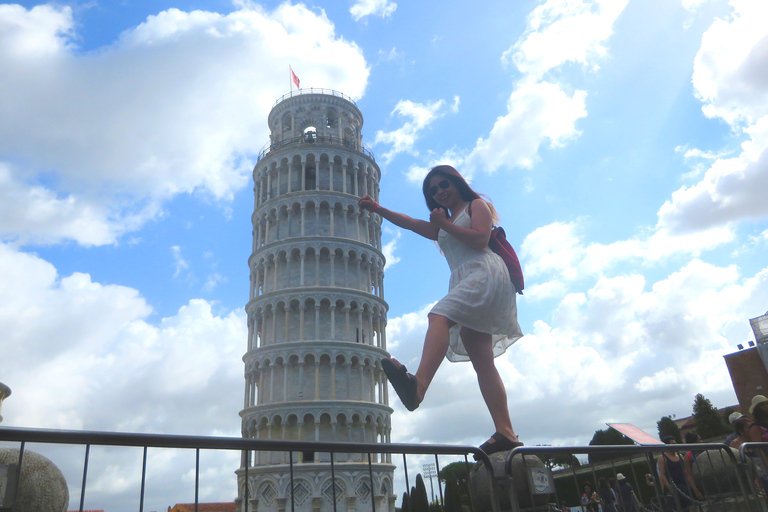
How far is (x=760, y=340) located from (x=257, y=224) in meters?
37.7

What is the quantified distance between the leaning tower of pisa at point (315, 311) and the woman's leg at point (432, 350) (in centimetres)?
2895

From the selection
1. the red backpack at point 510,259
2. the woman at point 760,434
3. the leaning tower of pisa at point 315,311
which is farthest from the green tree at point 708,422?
the red backpack at point 510,259

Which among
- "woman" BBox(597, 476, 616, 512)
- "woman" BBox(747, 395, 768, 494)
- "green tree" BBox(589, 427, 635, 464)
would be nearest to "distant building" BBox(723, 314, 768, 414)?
"green tree" BBox(589, 427, 635, 464)

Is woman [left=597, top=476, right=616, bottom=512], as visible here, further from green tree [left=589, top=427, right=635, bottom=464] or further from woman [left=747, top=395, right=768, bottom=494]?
green tree [left=589, top=427, right=635, bottom=464]

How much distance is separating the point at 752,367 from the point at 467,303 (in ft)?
154

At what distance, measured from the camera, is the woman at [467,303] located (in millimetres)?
4469

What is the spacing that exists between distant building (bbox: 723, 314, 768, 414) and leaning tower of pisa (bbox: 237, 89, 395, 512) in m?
27.0

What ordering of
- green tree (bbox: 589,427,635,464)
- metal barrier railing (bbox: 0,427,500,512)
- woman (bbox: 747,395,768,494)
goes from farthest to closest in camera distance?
1. green tree (bbox: 589,427,635,464)
2. woman (bbox: 747,395,768,494)
3. metal barrier railing (bbox: 0,427,500,512)

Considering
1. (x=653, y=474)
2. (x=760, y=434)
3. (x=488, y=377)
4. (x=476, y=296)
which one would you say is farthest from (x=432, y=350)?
(x=760, y=434)

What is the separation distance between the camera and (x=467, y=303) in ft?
15.3

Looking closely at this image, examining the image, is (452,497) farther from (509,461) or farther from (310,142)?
(310,142)

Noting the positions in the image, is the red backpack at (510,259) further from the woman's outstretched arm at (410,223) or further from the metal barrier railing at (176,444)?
the metal barrier railing at (176,444)

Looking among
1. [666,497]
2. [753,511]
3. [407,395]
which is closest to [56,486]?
[407,395]

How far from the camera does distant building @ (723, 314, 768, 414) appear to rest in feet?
135
